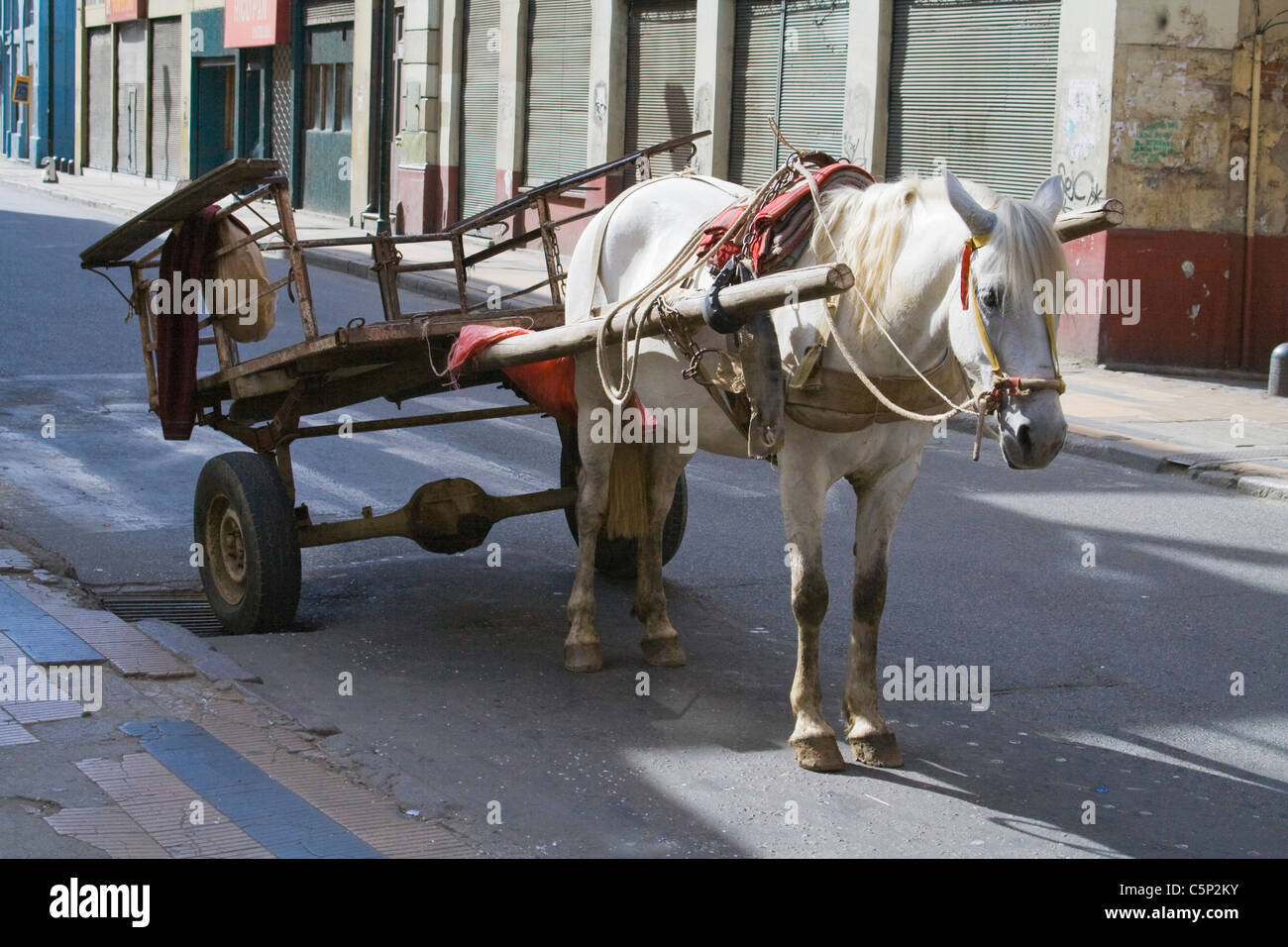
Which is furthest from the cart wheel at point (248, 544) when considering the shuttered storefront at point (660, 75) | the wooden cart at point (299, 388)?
the shuttered storefront at point (660, 75)

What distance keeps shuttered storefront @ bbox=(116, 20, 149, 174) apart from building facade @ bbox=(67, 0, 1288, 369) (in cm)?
807

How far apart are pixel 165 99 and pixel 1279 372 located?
3200cm

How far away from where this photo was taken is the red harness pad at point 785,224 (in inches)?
193

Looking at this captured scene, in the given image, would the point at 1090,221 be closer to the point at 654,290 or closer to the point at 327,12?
the point at 654,290

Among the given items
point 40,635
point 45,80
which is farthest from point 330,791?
point 45,80

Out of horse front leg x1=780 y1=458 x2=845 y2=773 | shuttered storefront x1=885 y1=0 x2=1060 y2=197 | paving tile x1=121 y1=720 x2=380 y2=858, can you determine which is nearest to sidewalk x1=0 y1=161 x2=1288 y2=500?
shuttered storefront x1=885 y1=0 x2=1060 y2=197

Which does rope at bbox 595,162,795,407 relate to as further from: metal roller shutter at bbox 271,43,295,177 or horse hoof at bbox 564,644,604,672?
metal roller shutter at bbox 271,43,295,177

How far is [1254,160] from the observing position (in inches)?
568

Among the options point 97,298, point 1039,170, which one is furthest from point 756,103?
point 97,298

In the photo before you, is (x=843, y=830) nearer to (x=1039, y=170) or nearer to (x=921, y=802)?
(x=921, y=802)

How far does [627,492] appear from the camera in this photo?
638 cm

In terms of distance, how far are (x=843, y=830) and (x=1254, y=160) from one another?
11771mm
